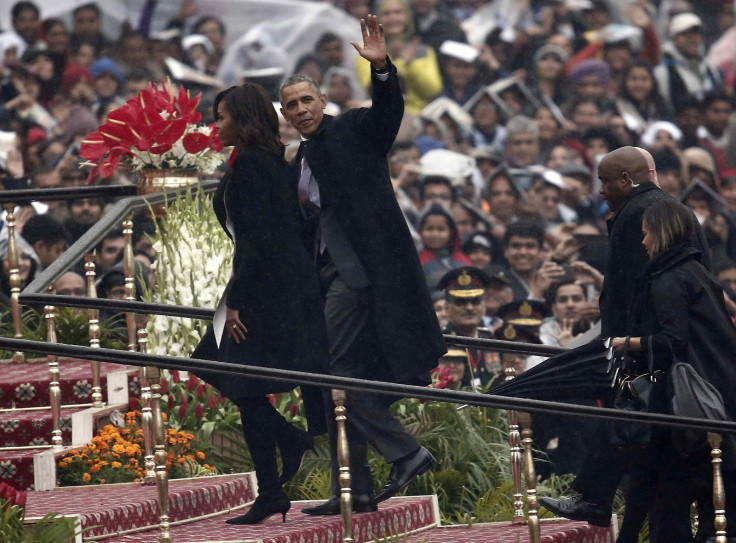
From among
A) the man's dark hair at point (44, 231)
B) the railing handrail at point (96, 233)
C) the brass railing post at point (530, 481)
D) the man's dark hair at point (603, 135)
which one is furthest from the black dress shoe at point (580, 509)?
the man's dark hair at point (603, 135)

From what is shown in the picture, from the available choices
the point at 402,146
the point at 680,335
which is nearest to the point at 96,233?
the point at 680,335

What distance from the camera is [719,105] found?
1510 centimetres

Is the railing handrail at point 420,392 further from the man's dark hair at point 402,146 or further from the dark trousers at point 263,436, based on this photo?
the man's dark hair at point 402,146

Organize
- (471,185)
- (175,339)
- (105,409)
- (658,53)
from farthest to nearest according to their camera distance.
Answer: (658,53)
(471,185)
(175,339)
(105,409)

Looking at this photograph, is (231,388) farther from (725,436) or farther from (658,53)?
(658,53)

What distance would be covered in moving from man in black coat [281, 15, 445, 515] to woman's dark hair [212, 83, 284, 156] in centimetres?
10

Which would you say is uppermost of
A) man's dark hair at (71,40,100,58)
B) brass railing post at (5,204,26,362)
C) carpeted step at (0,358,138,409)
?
man's dark hair at (71,40,100,58)

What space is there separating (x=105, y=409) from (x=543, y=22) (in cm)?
872

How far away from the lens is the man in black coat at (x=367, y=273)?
6.66m

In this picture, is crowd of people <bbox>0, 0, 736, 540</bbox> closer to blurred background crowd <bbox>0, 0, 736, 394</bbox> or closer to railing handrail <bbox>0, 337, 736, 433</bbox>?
blurred background crowd <bbox>0, 0, 736, 394</bbox>

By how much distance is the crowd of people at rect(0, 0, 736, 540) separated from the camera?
11258 mm

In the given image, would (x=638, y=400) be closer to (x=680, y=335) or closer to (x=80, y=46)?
(x=680, y=335)

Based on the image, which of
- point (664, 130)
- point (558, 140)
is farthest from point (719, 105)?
point (558, 140)

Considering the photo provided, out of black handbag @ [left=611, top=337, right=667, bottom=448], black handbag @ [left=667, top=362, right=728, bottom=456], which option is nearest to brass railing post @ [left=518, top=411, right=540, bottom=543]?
black handbag @ [left=611, top=337, right=667, bottom=448]
